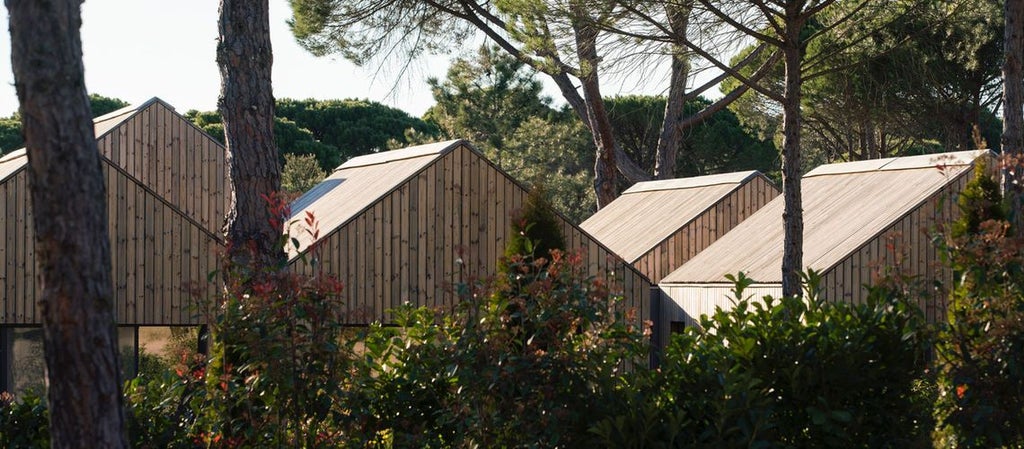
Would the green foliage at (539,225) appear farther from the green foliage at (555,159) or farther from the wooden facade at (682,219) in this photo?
the green foliage at (555,159)

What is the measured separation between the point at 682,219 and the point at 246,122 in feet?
38.2

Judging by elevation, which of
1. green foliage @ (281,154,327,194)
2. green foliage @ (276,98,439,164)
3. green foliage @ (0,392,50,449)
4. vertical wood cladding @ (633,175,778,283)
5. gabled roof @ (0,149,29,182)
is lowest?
green foliage @ (0,392,50,449)

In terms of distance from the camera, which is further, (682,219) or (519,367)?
(682,219)

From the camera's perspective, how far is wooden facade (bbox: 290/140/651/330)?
1377 centimetres

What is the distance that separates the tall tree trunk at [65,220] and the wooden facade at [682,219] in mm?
13838

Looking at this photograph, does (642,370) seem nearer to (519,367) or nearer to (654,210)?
(519,367)

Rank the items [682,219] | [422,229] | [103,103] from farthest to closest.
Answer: [103,103] < [682,219] < [422,229]

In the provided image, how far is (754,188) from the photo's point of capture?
723 inches

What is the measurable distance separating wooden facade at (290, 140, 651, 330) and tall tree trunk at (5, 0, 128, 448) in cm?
951

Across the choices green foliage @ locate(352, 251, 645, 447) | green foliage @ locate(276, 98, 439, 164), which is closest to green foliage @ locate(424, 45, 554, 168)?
green foliage @ locate(276, 98, 439, 164)

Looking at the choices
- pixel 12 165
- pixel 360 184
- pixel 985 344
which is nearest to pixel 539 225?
pixel 985 344

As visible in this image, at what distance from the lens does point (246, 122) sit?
732 centimetres

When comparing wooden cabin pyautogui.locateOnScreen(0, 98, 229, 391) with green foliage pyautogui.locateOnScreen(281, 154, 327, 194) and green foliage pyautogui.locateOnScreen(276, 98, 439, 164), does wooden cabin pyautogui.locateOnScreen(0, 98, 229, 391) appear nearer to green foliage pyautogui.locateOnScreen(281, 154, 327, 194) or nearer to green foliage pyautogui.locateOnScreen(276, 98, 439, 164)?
green foliage pyautogui.locateOnScreen(281, 154, 327, 194)

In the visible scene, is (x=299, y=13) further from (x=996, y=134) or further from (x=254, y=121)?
(x=996, y=134)
